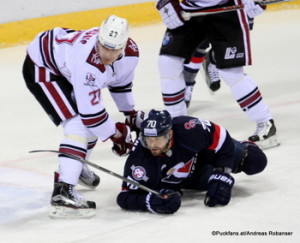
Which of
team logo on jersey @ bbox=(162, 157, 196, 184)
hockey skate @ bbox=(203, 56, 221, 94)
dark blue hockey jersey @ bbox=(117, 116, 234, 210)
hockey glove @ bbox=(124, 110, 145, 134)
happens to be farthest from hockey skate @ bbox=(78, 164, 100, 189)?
hockey skate @ bbox=(203, 56, 221, 94)

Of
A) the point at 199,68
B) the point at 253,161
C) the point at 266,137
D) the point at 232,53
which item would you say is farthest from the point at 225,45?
the point at 199,68

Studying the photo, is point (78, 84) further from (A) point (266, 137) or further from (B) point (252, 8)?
(B) point (252, 8)

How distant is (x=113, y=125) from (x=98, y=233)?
0.52 m

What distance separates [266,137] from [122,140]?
1.26 metres

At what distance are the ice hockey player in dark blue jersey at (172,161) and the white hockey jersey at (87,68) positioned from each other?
0.21m

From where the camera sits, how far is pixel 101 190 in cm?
448

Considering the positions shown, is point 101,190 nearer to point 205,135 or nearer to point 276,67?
point 205,135

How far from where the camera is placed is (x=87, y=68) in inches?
155

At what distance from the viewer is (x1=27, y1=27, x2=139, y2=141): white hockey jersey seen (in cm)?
395

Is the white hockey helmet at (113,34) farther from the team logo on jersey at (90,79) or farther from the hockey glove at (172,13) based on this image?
the hockey glove at (172,13)

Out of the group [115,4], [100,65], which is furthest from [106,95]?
[100,65]

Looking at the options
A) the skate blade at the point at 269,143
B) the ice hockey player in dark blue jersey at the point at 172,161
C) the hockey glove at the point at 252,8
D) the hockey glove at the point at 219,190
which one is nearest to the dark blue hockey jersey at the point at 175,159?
the ice hockey player in dark blue jersey at the point at 172,161

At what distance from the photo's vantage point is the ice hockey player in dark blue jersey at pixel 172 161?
3902mm

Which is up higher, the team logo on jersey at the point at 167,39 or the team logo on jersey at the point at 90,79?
the team logo on jersey at the point at 167,39
